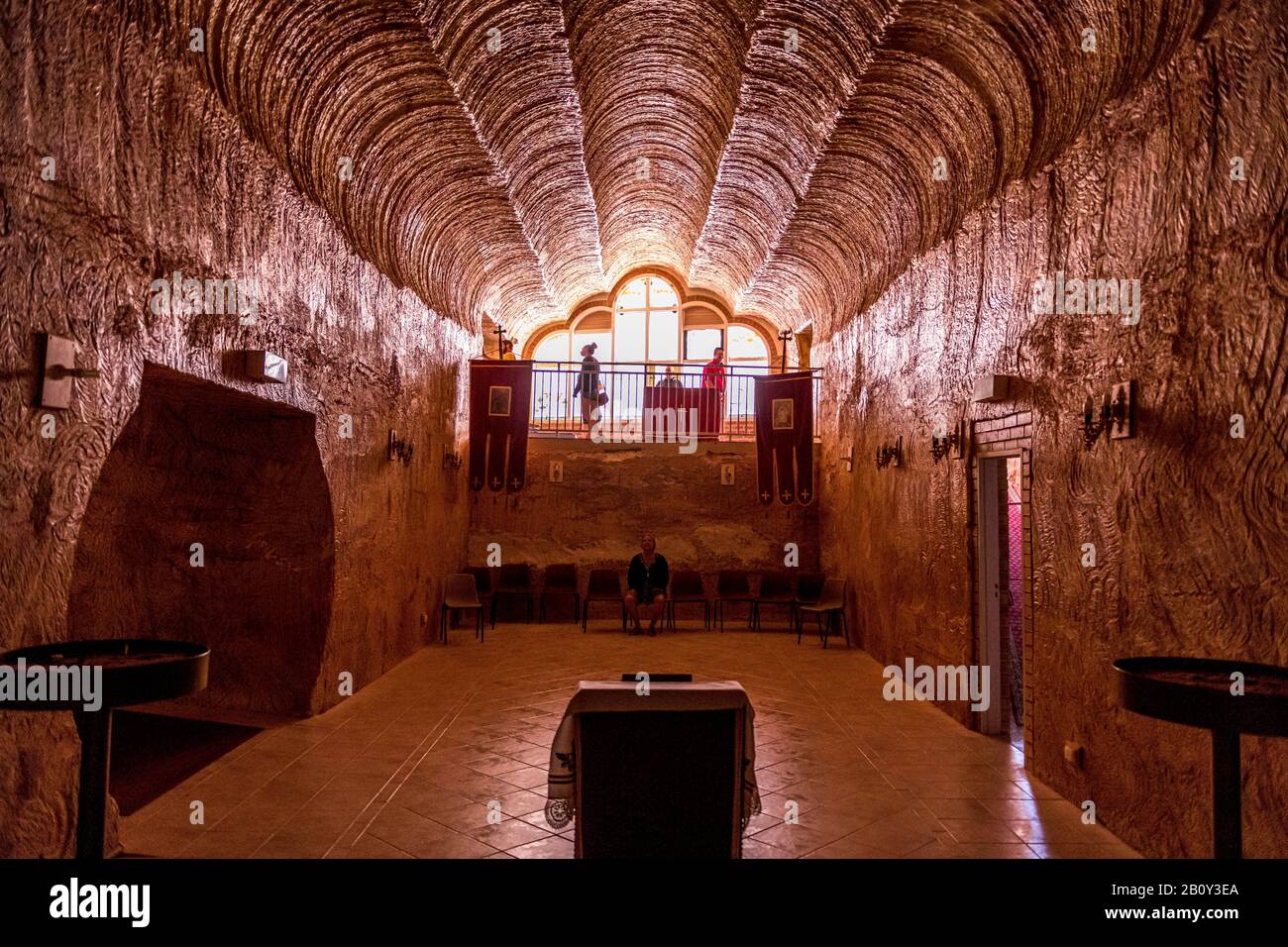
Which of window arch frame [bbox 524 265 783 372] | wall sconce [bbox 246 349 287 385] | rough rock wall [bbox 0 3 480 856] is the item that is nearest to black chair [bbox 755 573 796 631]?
rough rock wall [bbox 0 3 480 856]

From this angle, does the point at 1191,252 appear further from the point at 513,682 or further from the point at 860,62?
the point at 513,682

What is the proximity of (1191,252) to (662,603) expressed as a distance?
7.87m

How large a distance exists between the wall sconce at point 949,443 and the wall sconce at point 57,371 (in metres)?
5.60

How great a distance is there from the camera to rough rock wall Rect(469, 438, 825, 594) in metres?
12.0

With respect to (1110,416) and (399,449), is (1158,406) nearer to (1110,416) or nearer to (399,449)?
(1110,416)

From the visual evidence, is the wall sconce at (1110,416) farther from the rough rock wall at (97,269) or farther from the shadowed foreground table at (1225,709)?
the rough rock wall at (97,269)

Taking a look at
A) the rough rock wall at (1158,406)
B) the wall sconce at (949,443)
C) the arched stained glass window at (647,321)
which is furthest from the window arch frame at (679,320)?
the rough rock wall at (1158,406)

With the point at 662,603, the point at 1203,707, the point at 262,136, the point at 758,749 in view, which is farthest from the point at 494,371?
the point at 1203,707

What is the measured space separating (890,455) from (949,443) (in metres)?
1.81

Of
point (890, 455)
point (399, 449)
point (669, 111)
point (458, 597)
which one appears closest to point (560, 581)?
point (458, 597)

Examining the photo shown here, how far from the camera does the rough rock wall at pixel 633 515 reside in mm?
12023

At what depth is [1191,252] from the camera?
3576 millimetres

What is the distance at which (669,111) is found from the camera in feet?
31.5

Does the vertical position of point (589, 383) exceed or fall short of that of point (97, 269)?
it exceeds it
